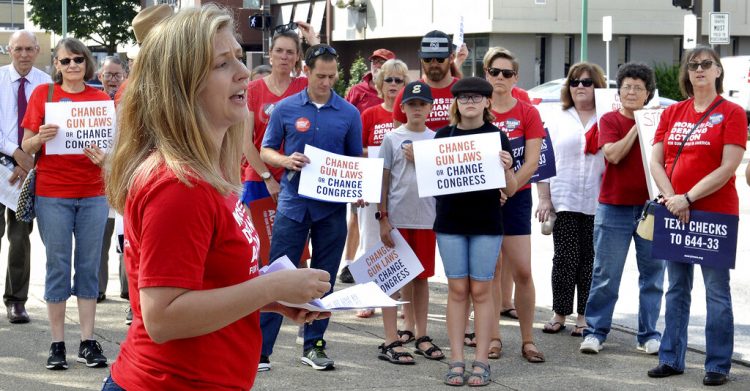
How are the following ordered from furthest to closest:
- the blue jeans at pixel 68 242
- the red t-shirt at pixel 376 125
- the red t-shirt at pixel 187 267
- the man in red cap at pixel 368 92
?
the man in red cap at pixel 368 92 < the red t-shirt at pixel 376 125 < the blue jeans at pixel 68 242 < the red t-shirt at pixel 187 267

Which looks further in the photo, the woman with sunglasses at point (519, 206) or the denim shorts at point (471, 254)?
the woman with sunglasses at point (519, 206)

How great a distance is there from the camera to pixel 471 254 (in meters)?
6.84

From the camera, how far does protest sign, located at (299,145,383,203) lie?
7.17 m

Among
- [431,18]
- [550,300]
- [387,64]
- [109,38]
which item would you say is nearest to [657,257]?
[550,300]

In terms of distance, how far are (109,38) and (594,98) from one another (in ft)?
183

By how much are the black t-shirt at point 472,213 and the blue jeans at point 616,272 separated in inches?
42.8

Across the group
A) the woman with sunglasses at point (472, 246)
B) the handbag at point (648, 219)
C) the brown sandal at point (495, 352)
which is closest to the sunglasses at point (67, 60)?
the woman with sunglasses at point (472, 246)

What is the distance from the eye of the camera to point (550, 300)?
9.45 meters

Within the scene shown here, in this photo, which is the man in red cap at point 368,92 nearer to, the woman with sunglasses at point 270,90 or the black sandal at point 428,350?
the woman with sunglasses at point 270,90

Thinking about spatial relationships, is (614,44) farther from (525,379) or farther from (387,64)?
(525,379)

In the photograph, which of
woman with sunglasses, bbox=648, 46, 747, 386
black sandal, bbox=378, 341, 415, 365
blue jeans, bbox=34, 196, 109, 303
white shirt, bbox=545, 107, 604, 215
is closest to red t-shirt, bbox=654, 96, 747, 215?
woman with sunglasses, bbox=648, 46, 747, 386

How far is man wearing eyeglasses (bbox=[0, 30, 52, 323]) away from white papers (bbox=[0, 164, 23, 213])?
1 cm

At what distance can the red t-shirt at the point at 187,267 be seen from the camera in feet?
8.38

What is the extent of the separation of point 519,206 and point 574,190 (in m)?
0.78
